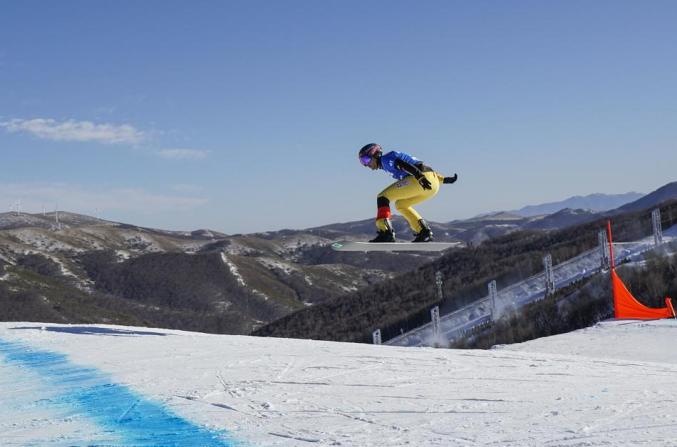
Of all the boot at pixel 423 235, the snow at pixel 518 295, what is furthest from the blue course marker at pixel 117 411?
the snow at pixel 518 295

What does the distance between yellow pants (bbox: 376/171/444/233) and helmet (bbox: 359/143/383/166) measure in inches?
29.4

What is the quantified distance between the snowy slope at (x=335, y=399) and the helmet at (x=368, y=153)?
13.3 ft

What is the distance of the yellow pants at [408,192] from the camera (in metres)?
12.8

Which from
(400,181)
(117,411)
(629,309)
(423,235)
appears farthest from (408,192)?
(629,309)

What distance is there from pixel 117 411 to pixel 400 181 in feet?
26.7

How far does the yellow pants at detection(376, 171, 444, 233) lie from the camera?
12844mm

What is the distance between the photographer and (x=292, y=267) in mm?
144500

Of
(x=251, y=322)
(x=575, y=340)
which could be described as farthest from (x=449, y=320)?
(x=251, y=322)

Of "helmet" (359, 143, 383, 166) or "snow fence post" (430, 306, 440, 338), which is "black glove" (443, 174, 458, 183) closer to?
"helmet" (359, 143, 383, 166)

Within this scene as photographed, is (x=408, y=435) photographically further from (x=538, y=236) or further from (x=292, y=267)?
(x=292, y=267)

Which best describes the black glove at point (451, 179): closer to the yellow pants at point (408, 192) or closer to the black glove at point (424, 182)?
the yellow pants at point (408, 192)

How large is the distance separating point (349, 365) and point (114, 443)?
3.72 meters

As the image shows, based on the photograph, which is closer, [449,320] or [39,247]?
[449,320]

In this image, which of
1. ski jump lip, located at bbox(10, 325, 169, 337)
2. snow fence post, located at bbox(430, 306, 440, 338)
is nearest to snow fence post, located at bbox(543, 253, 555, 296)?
snow fence post, located at bbox(430, 306, 440, 338)
